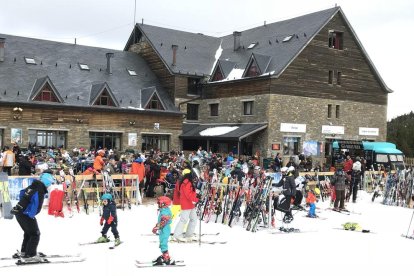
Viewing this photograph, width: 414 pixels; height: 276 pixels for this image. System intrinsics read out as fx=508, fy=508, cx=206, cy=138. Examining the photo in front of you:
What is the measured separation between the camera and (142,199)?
17.8 meters

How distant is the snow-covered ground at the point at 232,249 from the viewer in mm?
9312

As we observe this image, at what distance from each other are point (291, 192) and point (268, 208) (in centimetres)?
80

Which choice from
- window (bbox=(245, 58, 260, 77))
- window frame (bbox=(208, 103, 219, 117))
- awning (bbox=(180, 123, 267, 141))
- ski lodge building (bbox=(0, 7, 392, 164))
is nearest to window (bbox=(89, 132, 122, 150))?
ski lodge building (bbox=(0, 7, 392, 164))

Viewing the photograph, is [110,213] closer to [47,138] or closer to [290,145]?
[47,138]

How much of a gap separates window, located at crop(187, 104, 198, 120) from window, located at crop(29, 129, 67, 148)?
10.7m

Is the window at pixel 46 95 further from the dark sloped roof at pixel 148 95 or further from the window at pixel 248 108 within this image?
the window at pixel 248 108

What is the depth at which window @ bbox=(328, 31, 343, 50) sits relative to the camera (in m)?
36.4

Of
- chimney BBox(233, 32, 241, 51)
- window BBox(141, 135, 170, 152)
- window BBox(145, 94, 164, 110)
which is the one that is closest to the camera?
window BBox(141, 135, 170, 152)

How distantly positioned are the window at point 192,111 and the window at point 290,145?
8002mm

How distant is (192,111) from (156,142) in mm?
5246

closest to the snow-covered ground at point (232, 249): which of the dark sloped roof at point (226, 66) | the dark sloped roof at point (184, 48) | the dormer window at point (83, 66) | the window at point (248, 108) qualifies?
the window at point (248, 108)

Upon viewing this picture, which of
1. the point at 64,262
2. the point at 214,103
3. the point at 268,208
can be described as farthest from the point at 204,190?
the point at 214,103

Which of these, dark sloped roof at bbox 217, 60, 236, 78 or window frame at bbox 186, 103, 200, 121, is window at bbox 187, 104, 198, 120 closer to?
window frame at bbox 186, 103, 200, 121

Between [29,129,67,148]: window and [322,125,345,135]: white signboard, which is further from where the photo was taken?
[322,125,345,135]: white signboard
